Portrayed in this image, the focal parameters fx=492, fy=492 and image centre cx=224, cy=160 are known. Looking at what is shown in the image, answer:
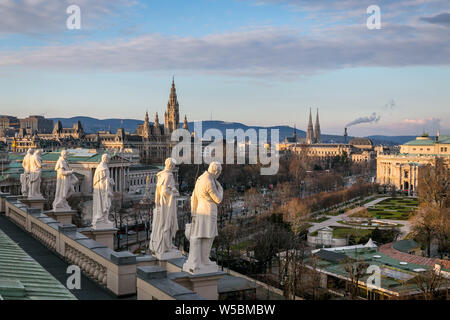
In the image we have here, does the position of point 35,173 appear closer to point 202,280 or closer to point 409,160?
point 202,280

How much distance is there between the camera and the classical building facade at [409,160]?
5502 inches

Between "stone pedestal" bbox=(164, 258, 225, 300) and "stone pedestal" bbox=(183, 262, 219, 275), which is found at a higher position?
"stone pedestal" bbox=(183, 262, 219, 275)

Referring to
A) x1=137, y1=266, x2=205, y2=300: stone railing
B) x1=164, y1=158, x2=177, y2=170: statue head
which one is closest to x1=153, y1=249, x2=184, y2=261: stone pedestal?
x1=137, y1=266, x2=205, y2=300: stone railing

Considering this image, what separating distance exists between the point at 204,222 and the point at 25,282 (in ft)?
14.8

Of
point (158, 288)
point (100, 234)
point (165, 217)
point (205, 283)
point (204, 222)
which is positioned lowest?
point (205, 283)

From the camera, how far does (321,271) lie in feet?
137

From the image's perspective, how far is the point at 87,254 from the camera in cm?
1434

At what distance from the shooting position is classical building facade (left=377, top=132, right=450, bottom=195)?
13975 cm

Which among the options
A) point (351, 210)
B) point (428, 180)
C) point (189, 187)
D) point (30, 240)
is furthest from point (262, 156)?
point (30, 240)

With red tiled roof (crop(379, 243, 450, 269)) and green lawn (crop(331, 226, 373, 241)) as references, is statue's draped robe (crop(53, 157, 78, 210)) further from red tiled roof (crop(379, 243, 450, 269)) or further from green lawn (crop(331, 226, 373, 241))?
green lawn (crop(331, 226, 373, 241))

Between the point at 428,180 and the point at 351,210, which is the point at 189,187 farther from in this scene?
the point at 428,180

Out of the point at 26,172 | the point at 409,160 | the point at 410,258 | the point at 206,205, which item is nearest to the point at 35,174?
the point at 26,172

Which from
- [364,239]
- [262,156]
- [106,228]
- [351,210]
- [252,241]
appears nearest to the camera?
[106,228]

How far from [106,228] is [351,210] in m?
74.3
